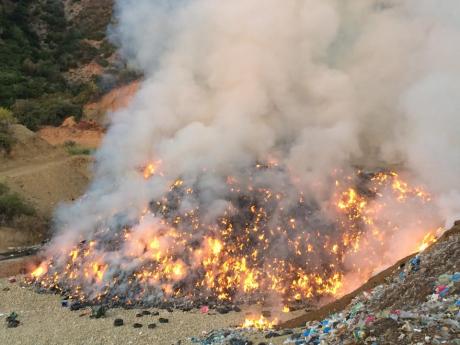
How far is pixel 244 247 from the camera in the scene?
32.2 feet

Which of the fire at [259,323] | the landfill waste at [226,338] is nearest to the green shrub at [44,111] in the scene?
the fire at [259,323]

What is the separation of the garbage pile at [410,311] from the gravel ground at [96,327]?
107cm

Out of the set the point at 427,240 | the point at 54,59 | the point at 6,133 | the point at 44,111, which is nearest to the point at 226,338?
the point at 427,240

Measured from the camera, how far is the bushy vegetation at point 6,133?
20.9 meters

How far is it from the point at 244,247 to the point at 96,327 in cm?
290

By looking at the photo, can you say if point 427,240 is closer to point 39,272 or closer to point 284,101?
point 284,101

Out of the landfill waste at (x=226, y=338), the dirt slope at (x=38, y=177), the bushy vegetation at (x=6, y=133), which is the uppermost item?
the bushy vegetation at (x=6, y=133)

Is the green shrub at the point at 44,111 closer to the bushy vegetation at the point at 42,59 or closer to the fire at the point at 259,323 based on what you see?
the bushy vegetation at the point at 42,59

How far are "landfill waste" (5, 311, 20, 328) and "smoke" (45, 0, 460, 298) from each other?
2.16 metres

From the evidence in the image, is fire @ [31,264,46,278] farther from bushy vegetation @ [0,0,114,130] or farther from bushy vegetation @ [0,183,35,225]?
bushy vegetation @ [0,0,114,130]

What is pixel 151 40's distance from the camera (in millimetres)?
13508

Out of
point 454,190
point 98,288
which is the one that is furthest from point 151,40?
point 454,190

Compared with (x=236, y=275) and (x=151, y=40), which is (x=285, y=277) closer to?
(x=236, y=275)

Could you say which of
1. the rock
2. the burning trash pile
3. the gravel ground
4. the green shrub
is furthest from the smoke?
the green shrub
